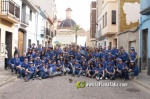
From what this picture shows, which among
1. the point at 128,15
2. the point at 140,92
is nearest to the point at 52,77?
the point at 140,92

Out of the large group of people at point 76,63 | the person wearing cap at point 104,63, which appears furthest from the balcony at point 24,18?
the person wearing cap at point 104,63

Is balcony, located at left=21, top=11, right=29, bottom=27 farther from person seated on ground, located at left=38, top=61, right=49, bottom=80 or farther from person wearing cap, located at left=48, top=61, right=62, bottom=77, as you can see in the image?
person seated on ground, located at left=38, top=61, right=49, bottom=80

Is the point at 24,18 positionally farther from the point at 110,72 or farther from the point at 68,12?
the point at 68,12

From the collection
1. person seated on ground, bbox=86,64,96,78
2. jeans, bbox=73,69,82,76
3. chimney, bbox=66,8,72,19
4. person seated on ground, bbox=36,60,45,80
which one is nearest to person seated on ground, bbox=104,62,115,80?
person seated on ground, bbox=86,64,96,78

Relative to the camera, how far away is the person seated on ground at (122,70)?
14254mm

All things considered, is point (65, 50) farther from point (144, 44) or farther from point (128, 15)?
point (128, 15)

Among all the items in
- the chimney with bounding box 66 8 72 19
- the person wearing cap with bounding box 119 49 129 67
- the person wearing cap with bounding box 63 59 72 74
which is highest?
the chimney with bounding box 66 8 72 19

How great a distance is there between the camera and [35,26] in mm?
30312

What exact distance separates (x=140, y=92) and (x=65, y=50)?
795cm

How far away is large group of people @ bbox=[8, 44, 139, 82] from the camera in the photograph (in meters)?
14.4

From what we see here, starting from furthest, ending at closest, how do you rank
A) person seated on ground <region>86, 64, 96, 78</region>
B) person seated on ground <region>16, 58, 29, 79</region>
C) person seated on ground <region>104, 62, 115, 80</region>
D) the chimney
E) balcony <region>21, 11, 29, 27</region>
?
the chimney → balcony <region>21, 11, 29, 27</region> → person seated on ground <region>86, 64, 96, 78</region> → person seated on ground <region>16, 58, 29, 79</region> → person seated on ground <region>104, 62, 115, 80</region>

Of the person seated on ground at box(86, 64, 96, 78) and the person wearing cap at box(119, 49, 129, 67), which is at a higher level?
the person wearing cap at box(119, 49, 129, 67)

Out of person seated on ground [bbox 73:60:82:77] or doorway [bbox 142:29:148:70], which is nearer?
person seated on ground [bbox 73:60:82:77]

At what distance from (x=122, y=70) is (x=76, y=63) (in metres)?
3.10
